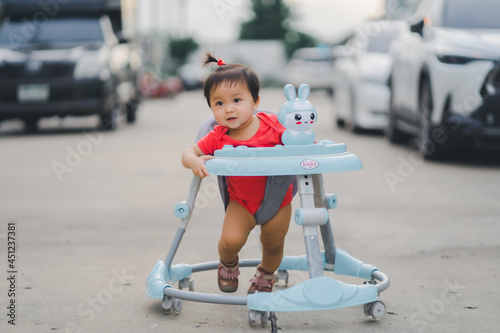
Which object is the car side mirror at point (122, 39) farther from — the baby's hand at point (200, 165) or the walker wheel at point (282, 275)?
the baby's hand at point (200, 165)

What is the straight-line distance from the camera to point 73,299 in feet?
11.9

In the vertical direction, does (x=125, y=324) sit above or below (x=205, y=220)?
above

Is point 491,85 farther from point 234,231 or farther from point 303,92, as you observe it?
point 234,231

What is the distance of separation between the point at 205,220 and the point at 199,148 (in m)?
2.35

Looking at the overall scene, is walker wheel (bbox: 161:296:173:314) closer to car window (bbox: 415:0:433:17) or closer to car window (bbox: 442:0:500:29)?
car window (bbox: 442:0:500:29)

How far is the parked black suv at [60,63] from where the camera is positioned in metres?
11.8

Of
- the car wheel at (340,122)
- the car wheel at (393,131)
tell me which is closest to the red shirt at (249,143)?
the car wheel at (393,131)

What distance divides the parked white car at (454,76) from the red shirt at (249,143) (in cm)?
482

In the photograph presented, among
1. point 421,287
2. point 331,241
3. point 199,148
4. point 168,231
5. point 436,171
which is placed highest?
point 199,148

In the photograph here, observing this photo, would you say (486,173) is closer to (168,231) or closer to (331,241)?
(168,231)

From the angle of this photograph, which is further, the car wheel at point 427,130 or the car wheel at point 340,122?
the car wheel at point 340,122

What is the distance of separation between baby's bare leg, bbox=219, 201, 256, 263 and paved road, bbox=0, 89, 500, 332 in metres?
0.27

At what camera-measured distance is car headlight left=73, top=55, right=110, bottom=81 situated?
1188cm

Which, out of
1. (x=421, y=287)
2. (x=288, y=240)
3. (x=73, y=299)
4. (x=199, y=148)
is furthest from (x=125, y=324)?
(x=288, y=240)
